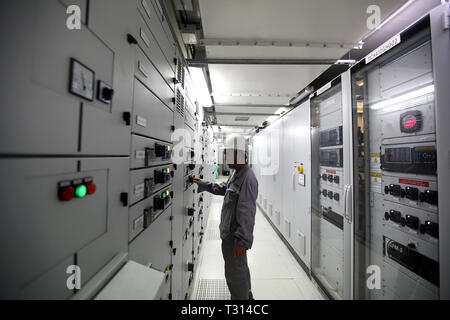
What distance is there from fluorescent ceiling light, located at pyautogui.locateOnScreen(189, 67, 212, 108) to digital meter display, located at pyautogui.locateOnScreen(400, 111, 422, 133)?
7.16ft

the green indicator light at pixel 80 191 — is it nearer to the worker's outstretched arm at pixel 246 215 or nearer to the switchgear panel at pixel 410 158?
the worker's outstretched arm at pixel 246 215

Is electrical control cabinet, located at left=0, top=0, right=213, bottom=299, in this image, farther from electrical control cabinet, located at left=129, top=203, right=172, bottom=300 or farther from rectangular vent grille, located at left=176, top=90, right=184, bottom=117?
rectangular vent grille, located at left=176, top=90, right=184, bottom=117

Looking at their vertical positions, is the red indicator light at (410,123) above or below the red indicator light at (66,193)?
above

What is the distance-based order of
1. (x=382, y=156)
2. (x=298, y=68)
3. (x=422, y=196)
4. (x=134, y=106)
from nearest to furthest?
(x=134, y=106) → (x=422, y=196) → (x=382, y=156) → (x=298, y=68)

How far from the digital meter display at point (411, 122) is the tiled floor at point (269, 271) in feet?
7.20

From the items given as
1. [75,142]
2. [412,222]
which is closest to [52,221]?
[75,142]

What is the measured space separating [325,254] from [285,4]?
2.87m

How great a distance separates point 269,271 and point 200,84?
10.3 feet

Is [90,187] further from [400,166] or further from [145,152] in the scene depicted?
[400,166]

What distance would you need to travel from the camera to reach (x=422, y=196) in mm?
1276

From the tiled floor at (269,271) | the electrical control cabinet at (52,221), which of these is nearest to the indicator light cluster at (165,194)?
the electrical control cabinet at (52,221)

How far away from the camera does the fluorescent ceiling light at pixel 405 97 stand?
1.27 m
